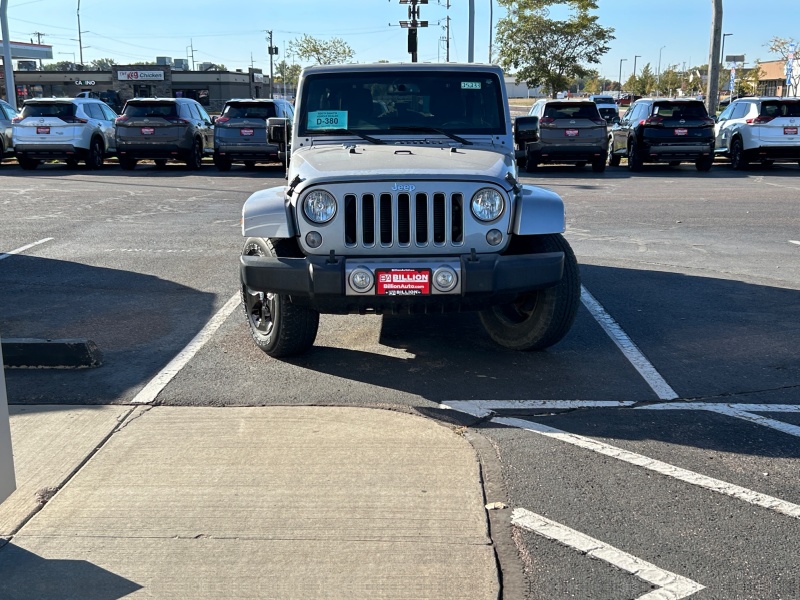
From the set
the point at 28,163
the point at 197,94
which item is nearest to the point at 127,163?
the point at 28,163

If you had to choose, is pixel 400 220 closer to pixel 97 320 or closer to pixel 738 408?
pixel 738 408

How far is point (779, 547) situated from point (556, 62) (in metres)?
47.0

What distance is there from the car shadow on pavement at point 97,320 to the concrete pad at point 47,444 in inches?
8.3

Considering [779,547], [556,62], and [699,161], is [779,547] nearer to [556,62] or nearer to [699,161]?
[699,161]

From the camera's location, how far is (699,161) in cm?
2169

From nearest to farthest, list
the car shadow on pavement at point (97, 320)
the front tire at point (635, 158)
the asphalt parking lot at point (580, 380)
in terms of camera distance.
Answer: the asphalt parking lot at point (580, 380) → the car shadow on pavement at point (97, 320) → the front tire at point (635, 158)

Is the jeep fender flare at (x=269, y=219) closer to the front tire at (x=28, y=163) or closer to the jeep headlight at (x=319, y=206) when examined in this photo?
the jeep headlight at (x=319, y=206)

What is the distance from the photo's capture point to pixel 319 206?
5.46 m

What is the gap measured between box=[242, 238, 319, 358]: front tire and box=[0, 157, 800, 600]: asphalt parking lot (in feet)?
0.47

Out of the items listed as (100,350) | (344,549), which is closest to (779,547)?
(344,549)

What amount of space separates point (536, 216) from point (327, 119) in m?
2.13

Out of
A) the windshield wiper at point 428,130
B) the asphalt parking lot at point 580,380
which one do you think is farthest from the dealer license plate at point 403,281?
the windshield wiper at point 428,130

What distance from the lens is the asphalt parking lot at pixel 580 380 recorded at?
3.60 metres

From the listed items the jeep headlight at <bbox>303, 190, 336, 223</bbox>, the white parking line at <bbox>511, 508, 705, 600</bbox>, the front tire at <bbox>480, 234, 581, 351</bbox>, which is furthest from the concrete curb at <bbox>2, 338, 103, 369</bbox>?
the white parking line at <bbox>511, 508, 705, 600</bbox>
